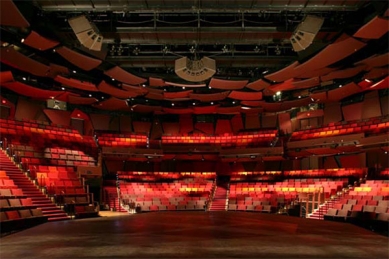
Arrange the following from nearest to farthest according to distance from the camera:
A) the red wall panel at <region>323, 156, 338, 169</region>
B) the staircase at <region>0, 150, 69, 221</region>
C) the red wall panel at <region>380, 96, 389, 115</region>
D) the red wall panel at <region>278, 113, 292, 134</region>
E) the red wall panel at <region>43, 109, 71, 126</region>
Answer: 1. the staircase at <region>0, 150, 69, 221</region>
2. the red wall panel at <region>380, 96, 389, 115</region>
3. the red wall panel at <region>323, 156, 338, 169</region>
4. the red wall panel at <region>43, 109, 71, 126</region>
5. the red wall panel at <region>278, 113, 292, 134</region>

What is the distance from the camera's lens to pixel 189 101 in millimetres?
17359

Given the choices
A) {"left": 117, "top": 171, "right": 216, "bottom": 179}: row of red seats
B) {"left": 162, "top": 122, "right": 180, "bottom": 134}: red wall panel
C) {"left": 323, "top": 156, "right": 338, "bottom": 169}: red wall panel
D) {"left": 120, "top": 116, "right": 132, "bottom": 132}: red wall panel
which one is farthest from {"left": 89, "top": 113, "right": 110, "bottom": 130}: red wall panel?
{"left": 323, "top": 156, "right": 338, "bottom": 169}: red wall panel

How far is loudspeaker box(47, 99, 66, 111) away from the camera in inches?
637

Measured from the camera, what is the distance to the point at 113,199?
13070 millimetres

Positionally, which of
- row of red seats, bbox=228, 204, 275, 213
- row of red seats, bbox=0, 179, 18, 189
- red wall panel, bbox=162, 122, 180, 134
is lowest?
row of red seats, bbox=228, 204, 275, 213

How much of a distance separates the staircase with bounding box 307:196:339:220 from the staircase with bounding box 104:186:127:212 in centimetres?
627

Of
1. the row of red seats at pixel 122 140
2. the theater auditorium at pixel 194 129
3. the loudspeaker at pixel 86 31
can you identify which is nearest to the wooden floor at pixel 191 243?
the theater auditorium at pixel 194 129

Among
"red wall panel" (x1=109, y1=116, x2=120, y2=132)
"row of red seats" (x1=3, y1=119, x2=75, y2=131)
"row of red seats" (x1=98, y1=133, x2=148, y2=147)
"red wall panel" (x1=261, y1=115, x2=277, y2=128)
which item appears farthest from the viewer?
"red wall panel" (x1=261, y1=115, x2=277, y2=128)

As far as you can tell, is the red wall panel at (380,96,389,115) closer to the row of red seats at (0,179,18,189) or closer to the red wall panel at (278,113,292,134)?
the red wall panel at (278,113,292,134)

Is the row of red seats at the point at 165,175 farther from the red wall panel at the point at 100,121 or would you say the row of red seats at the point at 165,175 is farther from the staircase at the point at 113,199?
the red wall panel at the point at 100,121

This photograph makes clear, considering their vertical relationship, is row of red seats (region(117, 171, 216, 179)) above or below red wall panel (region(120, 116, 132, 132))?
below

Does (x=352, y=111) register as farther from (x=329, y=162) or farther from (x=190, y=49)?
(x=190, y=49)

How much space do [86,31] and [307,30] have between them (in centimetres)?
531

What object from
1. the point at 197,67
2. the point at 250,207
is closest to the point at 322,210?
the point at 250,207
